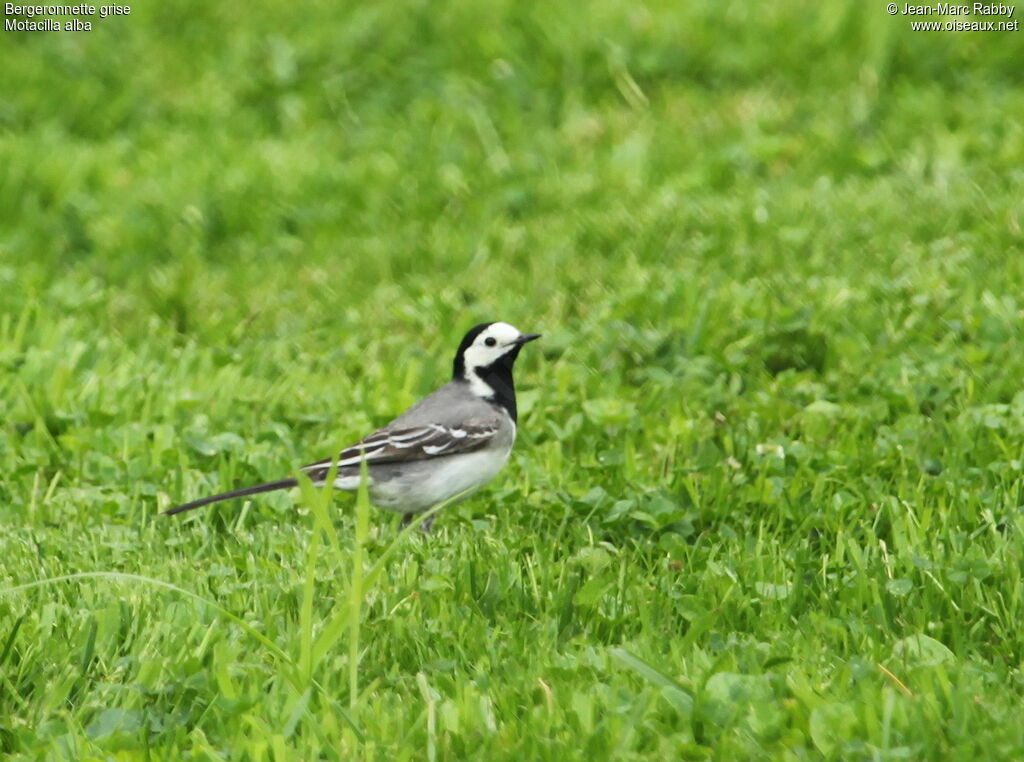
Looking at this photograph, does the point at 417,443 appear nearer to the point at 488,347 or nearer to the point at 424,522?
the point at 424,522

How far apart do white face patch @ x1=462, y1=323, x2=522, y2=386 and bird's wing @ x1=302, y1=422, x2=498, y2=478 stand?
493 mm

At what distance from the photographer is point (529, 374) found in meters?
8.05

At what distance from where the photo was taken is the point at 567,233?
986 centimetres

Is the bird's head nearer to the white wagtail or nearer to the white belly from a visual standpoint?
the white wagtail

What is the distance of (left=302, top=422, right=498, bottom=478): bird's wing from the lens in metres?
6.28

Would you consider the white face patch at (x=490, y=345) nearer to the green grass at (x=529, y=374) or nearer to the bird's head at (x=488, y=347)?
the bird's head at (x=488, y=347)

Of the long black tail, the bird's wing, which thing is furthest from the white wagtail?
the long black tail

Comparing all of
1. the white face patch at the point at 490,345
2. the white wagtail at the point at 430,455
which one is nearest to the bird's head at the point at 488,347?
the white face patch at the point at 490,345

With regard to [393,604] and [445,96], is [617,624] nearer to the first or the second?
[393,604]

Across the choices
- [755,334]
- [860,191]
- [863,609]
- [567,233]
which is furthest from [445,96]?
[863,609]

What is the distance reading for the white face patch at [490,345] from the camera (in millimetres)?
6816

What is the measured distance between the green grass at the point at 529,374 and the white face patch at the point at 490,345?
1.56ft

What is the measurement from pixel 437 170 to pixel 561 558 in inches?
240

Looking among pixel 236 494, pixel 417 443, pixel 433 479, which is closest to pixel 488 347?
pixel 417 443
